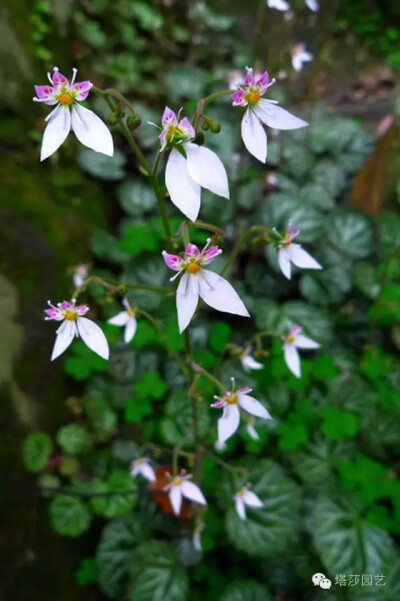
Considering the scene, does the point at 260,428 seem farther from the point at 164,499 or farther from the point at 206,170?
the point at 206,170

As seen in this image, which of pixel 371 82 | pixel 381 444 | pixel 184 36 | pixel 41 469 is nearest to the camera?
pixel 41 469

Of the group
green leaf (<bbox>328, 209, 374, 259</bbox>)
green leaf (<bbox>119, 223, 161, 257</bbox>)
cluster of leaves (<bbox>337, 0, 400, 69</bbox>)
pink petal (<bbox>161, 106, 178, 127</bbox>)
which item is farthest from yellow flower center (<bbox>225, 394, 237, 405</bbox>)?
cluster of leaves (<bbox>337, 0, 400, 69</bbox>)

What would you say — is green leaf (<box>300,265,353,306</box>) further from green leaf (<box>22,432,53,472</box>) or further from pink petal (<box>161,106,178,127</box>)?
pink petal (<box>161,106,178,127</box>)

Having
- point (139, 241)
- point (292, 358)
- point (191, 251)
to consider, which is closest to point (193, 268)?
point (191, 251)

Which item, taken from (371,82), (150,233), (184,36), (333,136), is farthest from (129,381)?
(371,82)

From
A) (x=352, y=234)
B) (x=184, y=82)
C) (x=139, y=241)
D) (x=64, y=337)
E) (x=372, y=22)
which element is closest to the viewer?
(x=64, y=337)

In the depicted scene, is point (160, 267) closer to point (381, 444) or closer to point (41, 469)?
point (41, 469)

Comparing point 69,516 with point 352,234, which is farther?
point 352,234
